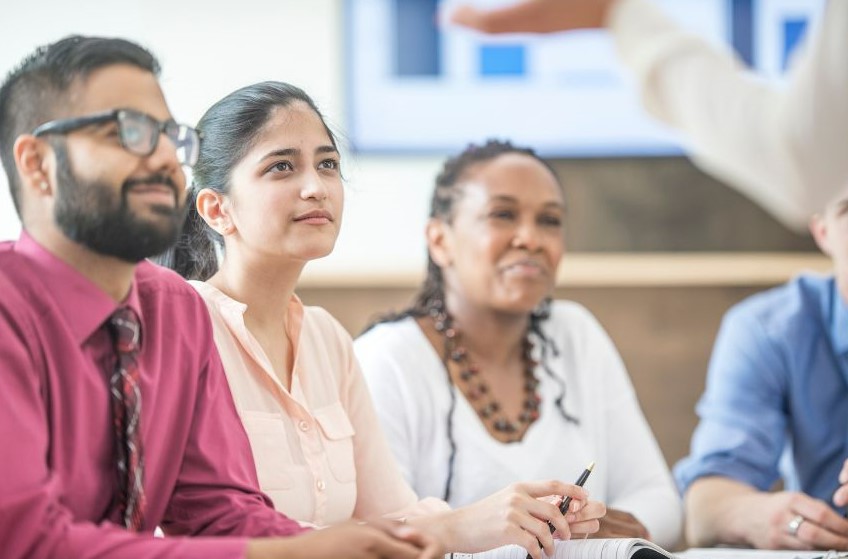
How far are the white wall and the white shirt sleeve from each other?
7.13ft

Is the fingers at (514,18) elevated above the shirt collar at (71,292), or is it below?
above

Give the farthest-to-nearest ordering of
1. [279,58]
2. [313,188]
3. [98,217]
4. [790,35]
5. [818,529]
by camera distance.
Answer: [790,35] < [279,58] < [818,529] < [313,188] < [98,217]

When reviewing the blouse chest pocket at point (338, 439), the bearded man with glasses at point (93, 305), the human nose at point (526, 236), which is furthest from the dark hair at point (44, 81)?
the human nose at point (526, 236)

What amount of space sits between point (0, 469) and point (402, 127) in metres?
2.54

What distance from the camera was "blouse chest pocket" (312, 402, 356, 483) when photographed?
1543 millimetres

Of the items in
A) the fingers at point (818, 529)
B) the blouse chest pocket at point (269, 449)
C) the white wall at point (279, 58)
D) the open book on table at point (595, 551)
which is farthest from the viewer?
the white wall at point (279, 58)

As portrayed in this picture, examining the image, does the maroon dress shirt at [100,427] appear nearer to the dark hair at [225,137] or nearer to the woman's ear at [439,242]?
the dark hair at [225,137]

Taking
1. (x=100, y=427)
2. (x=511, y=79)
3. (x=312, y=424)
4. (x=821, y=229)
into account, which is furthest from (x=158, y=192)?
(x=511, y=79)

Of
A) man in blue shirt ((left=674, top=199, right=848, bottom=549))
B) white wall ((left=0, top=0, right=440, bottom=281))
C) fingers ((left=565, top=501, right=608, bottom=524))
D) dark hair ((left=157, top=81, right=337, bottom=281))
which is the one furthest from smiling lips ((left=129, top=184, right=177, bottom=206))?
white wall ((left=0, top=0, right=440, bottom=281))

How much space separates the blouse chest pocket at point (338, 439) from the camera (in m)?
1.54

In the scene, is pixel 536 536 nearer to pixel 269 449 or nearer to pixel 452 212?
pixel 269 449

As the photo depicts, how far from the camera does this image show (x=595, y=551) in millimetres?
1330

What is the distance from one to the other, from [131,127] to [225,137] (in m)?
0.37

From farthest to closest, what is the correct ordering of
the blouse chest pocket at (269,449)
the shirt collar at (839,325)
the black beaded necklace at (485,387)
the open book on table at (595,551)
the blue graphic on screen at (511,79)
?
the blue graphic on screen at (511,79) → the shirt collar at (839,325) → the black beaded necklace at (485,387) → the blouse chest pocket at (269,449) → the open book on table at (595,551)
